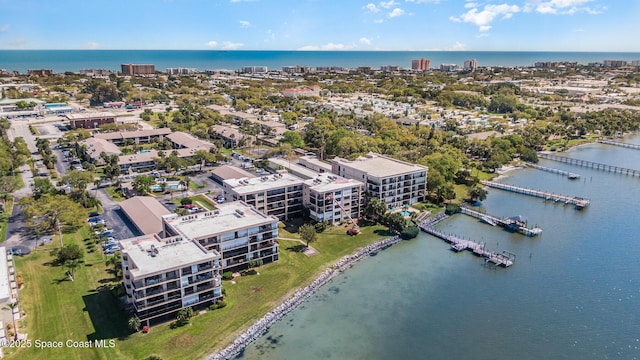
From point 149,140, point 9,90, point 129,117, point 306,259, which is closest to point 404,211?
point 306,259

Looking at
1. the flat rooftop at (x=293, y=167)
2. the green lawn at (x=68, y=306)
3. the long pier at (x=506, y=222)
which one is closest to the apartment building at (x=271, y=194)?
the flat rooftop at (x=293, y=167)

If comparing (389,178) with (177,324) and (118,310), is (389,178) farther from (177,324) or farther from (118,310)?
(118,310)

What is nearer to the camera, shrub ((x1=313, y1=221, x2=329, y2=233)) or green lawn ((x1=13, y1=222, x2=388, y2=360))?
green lawn ((x1=13, y1=222, x2=388, y2=360))

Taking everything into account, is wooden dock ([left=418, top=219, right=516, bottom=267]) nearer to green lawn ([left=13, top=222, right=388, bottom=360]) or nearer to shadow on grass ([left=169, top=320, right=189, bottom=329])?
green lawn ([left=13, top=222, right=388, bottom=360])

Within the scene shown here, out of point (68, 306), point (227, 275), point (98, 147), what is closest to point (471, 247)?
point (227, 275)

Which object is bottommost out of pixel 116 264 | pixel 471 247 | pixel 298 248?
pixel 471 247

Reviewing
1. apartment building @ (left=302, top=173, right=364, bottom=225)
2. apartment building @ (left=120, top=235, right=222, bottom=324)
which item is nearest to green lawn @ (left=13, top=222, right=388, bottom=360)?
apartment building @ (left=120, top=235, right=222, bottom=324)
